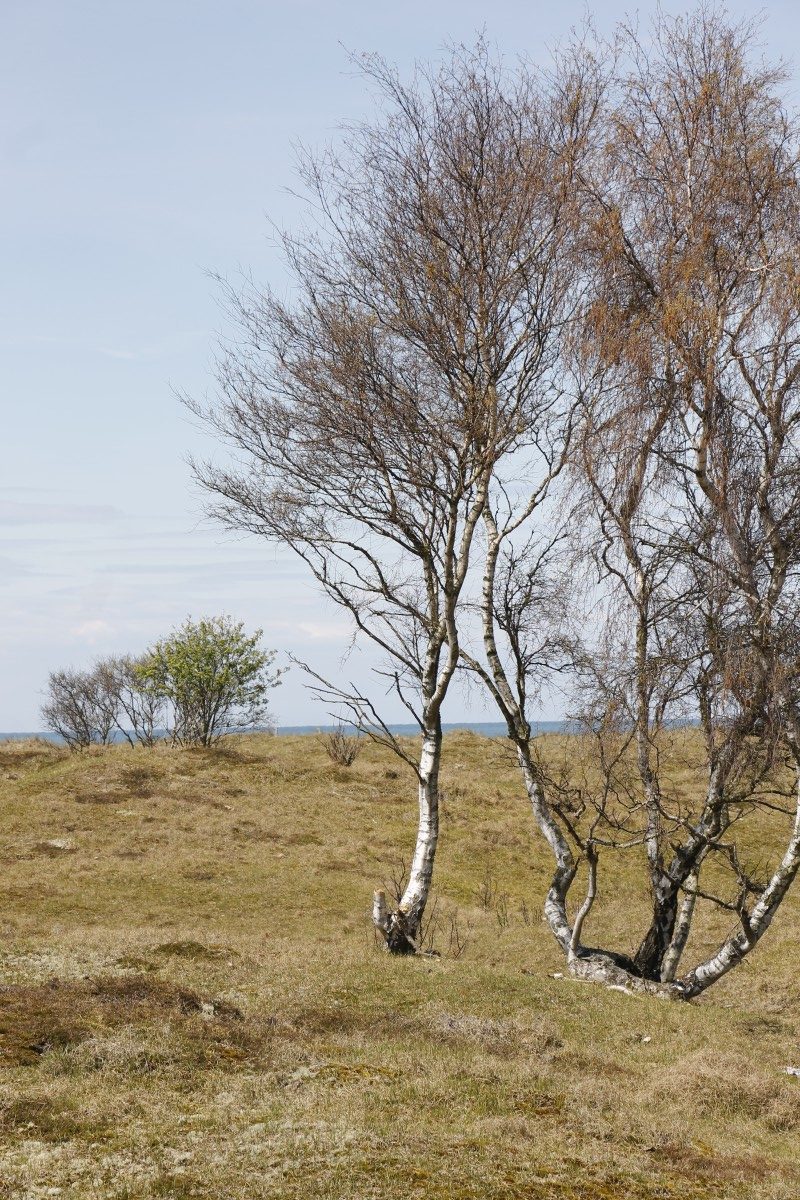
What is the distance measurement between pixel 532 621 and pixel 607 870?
14.5 metres

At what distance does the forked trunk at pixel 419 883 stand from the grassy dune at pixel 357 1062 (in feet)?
2.36

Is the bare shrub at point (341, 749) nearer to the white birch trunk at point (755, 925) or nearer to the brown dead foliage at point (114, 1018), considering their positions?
the white birch trunk at point (755, 925)

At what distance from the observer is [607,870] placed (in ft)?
94.5

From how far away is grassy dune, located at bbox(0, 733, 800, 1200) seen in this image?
6.75m

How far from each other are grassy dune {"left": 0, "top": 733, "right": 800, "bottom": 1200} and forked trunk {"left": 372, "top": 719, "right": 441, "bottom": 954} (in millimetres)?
720

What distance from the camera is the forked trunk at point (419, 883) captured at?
16.7m

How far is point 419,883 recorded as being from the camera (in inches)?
664

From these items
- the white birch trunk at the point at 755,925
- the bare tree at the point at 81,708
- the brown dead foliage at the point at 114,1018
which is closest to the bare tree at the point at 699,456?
the white birch trunk at the point at 755,925

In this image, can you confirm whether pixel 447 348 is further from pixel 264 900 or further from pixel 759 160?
pixel 264 900

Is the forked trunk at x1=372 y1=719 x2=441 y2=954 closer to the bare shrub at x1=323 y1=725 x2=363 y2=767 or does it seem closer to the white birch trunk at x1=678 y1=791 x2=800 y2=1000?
the white birch trunk at x1=678 y1=791 x2=800 y2=1000

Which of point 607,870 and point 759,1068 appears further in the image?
point 607,870

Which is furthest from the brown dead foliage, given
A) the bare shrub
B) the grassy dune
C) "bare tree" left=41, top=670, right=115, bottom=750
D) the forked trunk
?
"bare tree" left=41, top=670, right=115, bottom=750

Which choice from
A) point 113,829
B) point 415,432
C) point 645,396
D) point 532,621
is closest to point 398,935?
point 532,621

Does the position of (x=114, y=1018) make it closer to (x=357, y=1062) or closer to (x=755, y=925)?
(x=357, y=1062)
